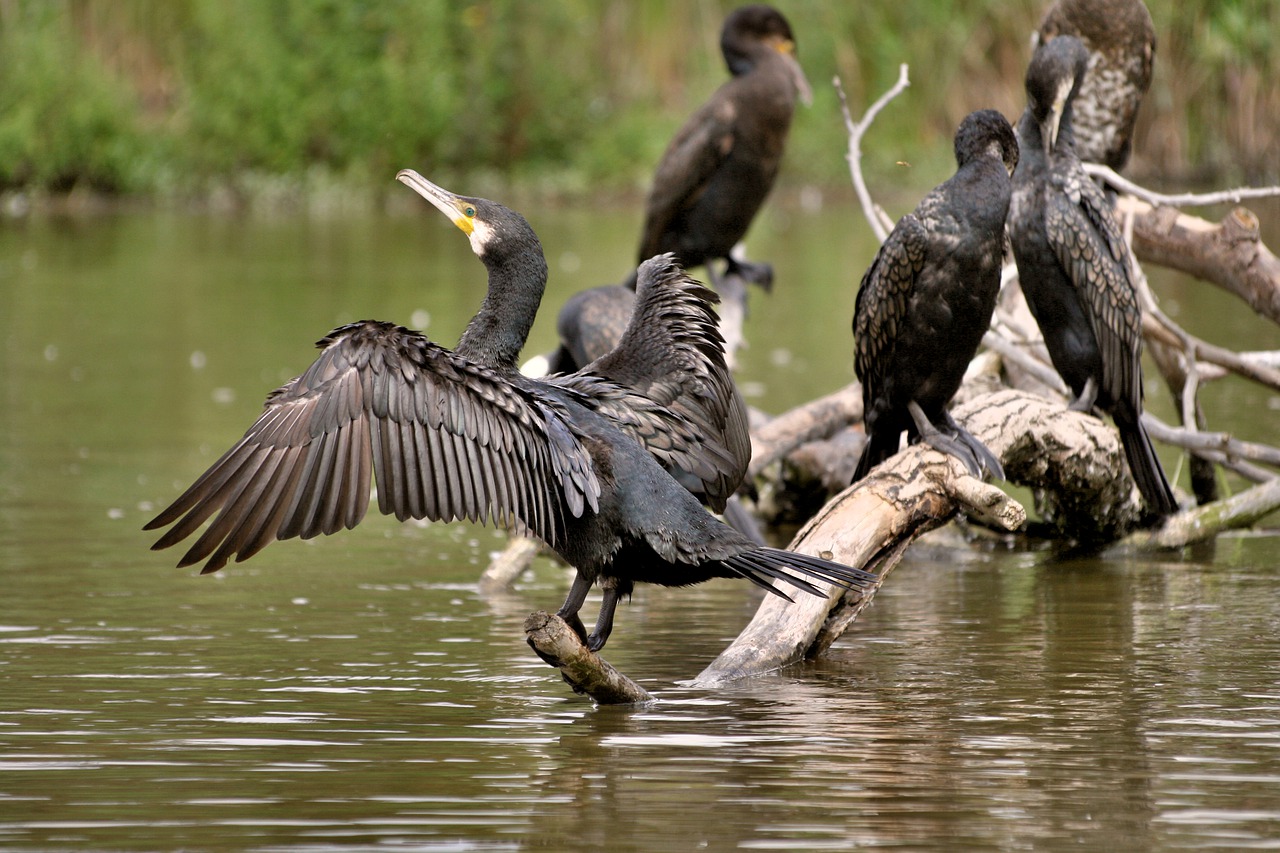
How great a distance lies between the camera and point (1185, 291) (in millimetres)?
14188

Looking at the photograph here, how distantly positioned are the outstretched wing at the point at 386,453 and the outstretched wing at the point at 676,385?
363 millimetres

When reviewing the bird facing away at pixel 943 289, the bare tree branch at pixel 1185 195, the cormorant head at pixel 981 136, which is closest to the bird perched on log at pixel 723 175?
the bare tree branch at pixel 1185 195

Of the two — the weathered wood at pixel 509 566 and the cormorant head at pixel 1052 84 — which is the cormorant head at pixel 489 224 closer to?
the weathered wood at pixel 509 566

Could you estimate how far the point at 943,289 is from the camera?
17.2ft

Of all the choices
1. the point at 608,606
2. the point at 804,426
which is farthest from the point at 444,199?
the point at 804,426

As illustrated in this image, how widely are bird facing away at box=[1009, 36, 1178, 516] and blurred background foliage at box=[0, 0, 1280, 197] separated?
50.0ft

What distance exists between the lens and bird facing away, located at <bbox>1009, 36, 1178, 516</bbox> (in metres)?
5.97

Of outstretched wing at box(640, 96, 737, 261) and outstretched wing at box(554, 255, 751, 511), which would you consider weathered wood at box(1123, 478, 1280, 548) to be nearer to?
outstretched wing at box(554, 255, 751, 511)

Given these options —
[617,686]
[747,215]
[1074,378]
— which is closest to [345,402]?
[617,686]

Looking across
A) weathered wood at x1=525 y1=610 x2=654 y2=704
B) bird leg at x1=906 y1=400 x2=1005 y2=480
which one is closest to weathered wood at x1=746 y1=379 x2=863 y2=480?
bird leg at x1=906 y1=400 x2=1005 y2=480

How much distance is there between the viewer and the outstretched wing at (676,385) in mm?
4578

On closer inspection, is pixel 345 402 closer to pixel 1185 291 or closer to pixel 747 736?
pixel 747 736

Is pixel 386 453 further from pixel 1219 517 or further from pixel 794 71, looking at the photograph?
pixel 794 71

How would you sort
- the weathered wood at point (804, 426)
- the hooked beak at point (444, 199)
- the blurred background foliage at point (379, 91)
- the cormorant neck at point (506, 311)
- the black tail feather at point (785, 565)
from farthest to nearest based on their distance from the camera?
the blurred background foliage at point (379, 91)
the weathered wood at point (804, 426)
the hooked beak at point (444, 199)
the cormorant neck at point (506, 311)
the black tail feather at point (785, 565)
